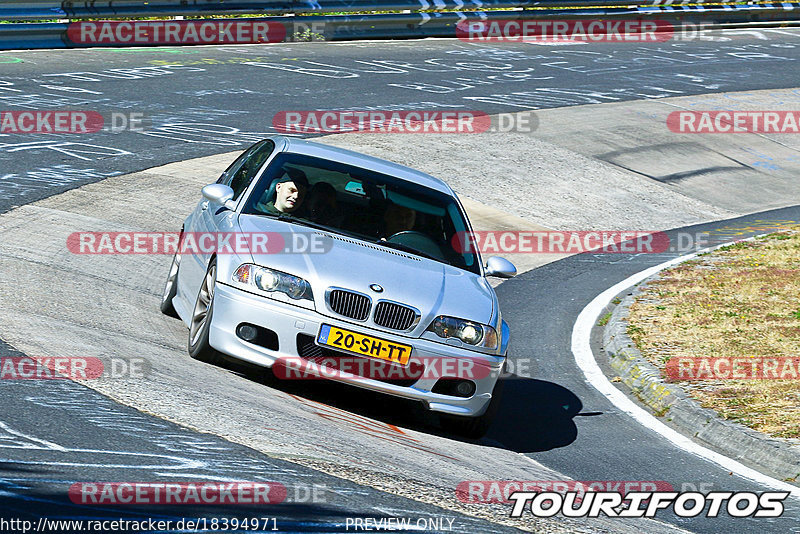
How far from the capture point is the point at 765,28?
109ft

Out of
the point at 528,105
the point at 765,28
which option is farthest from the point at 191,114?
the point at 765,28

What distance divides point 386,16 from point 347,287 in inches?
773

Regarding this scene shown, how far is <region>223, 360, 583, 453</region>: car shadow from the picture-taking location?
7.53 m

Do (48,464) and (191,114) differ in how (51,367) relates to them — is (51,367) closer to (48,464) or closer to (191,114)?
(48,464)

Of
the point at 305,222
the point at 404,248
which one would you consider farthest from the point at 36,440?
the point at 404,248

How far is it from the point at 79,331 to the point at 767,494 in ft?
14.9

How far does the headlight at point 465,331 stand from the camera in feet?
23.3

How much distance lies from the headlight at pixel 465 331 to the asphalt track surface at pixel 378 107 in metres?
0.82
